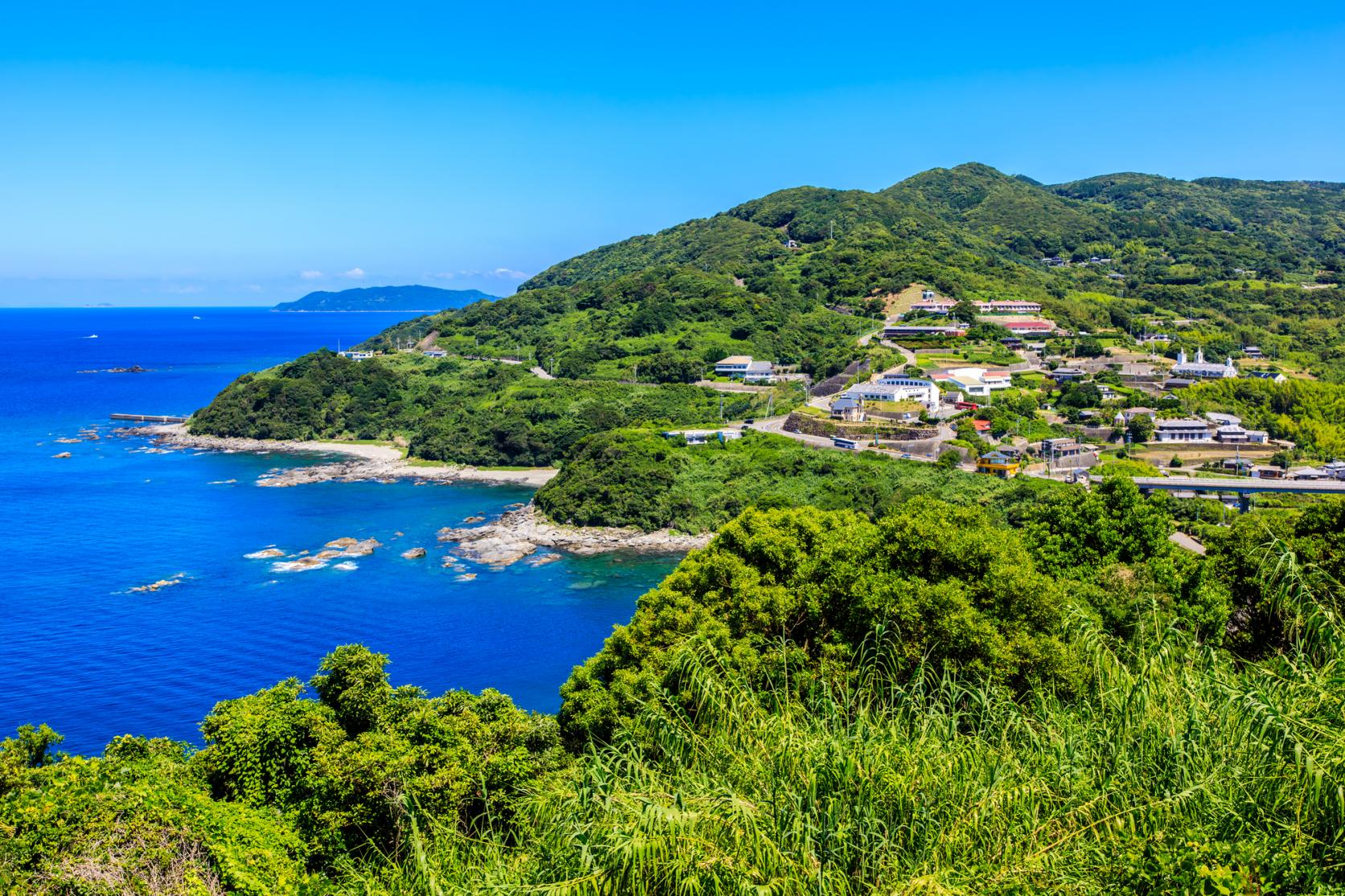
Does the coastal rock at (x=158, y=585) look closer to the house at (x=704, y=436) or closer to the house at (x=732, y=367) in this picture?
the house at (x=704, y=436)

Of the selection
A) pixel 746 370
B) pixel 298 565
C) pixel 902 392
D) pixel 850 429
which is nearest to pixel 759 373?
pixel 746 370

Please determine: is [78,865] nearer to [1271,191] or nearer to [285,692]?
[285,692]

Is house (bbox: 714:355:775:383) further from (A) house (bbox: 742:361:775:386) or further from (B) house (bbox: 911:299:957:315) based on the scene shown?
(B) house (bbox: 911:299:957:315)

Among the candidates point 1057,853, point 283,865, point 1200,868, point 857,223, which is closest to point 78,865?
point 283,865

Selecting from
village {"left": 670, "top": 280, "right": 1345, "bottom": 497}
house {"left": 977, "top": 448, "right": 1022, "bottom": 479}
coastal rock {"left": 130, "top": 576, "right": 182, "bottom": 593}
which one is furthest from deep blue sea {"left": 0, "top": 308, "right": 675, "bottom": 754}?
village {"left": 670, "top": 280, "right": 1345, "bottom": 497}

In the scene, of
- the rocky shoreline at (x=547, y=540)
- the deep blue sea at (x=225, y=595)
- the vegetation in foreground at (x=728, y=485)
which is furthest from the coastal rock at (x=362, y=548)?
the vegetation in foreground at (x=728, y=485)

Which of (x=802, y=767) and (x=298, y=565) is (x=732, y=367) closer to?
(x=298, y=565)
